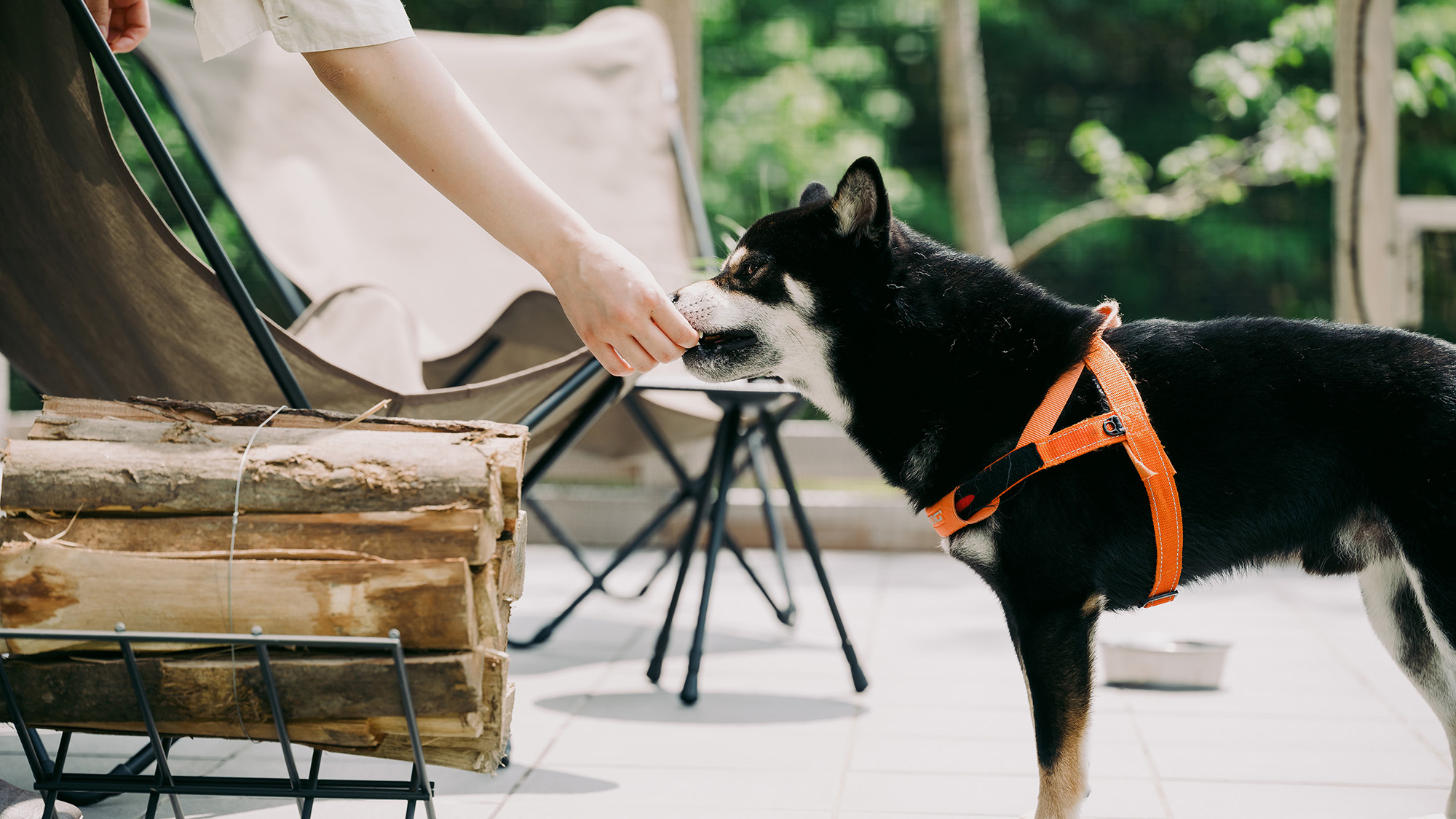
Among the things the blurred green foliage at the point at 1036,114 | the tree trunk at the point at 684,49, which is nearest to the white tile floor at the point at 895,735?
the tree trunk at the point at 684,49

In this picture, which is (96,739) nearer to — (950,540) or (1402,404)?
(950,540)

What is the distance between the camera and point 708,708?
110 inches

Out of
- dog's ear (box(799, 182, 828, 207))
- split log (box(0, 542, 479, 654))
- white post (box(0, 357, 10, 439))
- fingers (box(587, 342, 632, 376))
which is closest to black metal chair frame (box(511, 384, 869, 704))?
dog's ear (box(799, 182, 828, 207))

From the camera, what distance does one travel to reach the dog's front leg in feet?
5.91

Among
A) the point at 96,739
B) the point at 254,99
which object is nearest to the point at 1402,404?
the point at 96,739

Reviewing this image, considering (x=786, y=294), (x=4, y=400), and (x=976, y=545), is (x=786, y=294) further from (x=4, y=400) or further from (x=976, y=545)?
(x=4, y=400)

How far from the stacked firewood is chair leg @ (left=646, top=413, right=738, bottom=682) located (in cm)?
148

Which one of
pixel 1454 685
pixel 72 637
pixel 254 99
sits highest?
pixel 254 99

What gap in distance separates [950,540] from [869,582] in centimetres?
244

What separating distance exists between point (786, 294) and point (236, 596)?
105cm

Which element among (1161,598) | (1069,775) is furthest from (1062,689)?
(1161,598)

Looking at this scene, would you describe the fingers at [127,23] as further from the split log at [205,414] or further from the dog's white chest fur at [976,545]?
the dog's white chest fur at [976,545]

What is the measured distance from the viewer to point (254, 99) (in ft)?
13.3

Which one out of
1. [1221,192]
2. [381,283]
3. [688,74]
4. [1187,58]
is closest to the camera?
[381,283]
